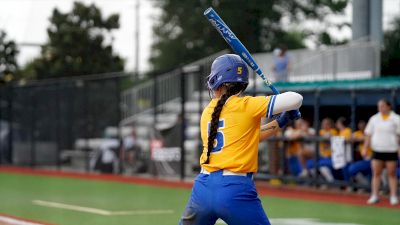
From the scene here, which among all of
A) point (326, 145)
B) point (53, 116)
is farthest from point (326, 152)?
point (53, 116)

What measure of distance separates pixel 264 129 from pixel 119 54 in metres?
33.2

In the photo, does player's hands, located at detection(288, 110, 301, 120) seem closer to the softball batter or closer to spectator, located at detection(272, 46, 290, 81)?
the softball batter

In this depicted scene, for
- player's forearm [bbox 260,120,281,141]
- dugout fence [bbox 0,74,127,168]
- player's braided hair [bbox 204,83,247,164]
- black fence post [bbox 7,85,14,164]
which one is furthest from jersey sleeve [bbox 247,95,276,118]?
black fence post [bbox 7,85,14,164]

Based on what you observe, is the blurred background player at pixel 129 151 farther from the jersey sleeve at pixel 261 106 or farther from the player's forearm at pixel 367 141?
the jersey sleeve at pixel 261 106

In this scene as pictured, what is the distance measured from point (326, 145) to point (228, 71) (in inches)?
530

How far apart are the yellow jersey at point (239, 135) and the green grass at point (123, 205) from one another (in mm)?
6493

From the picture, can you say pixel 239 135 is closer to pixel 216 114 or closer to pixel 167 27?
pixel 216 114

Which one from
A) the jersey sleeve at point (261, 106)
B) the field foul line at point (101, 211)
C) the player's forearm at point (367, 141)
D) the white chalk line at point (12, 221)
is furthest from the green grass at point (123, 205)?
the jersey sleeve at point (261, 106)

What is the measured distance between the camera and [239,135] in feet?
19.8

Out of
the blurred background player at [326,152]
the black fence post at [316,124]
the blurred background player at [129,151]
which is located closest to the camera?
the blurred background player at [326,152]

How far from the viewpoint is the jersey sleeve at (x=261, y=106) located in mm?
5977

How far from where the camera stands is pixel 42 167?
29.4 meters

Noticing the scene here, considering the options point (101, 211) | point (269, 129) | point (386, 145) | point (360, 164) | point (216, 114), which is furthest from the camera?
point (360, 164)

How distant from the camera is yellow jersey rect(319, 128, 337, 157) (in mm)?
19109
